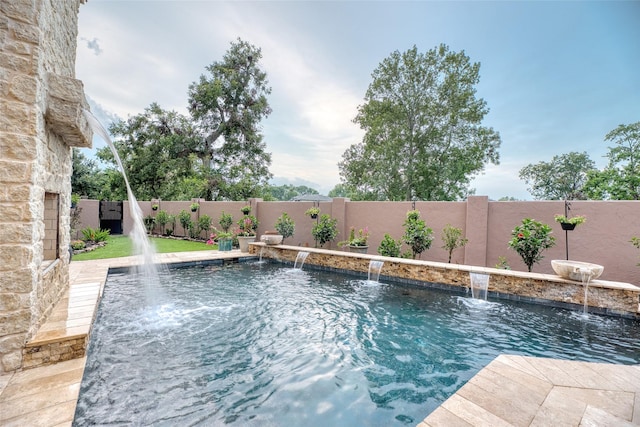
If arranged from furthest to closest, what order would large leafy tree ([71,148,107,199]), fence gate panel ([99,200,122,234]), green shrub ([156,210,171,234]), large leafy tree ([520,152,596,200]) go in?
large leafy tree ([520,152,596,200]) < large leafy tree ([71,148,107,199]) < fence gate panel ([99,200,122,234]) < green shrub ([156,210,171,234])

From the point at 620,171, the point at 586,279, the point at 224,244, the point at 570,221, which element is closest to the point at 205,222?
the point at 224,244

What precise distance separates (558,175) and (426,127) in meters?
14.4

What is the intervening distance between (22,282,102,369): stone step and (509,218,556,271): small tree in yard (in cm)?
742

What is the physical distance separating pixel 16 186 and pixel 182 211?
44.4 ft

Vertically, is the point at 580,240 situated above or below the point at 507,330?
above

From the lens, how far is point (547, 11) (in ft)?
32.6

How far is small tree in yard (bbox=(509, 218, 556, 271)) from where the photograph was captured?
611 centimetres

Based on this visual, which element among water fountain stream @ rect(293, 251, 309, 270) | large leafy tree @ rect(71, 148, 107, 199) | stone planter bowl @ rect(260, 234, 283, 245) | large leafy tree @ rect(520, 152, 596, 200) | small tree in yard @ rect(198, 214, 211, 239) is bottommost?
water fountain stream @ rect(293, 251, 309, 270)

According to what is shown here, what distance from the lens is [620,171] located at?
54.4ft

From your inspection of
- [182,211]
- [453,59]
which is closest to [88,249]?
[182,211]

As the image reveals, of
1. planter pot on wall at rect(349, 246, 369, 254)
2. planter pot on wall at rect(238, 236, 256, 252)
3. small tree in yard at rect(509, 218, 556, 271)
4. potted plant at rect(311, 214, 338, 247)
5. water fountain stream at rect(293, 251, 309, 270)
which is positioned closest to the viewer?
small tree in yard at rect(509, 218, 556, 271)

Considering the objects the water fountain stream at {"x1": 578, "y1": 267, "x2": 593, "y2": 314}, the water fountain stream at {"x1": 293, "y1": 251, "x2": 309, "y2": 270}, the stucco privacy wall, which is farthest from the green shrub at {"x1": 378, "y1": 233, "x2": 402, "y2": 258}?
the stucco privacy wall

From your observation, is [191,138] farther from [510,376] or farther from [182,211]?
[510,376]

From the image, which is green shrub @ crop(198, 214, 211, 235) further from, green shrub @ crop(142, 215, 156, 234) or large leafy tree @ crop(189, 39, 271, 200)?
large leafy tree @ crop(189, 39, 271, 200)
